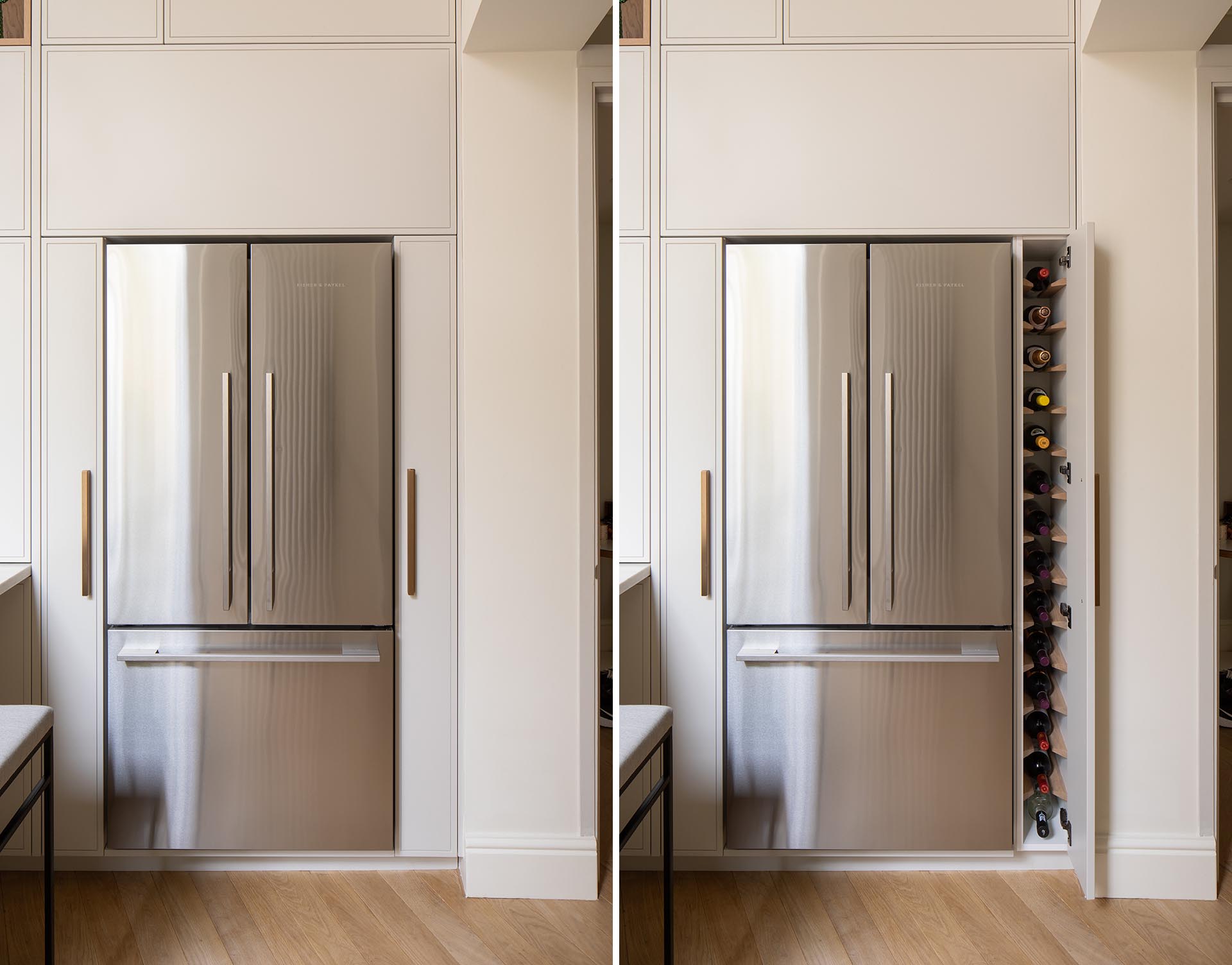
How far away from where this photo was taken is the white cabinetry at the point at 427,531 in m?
0.47

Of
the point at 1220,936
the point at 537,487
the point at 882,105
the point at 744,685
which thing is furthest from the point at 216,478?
the point at 1220,936

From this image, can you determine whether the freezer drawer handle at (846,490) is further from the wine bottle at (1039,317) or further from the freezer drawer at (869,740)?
the wine bottle at (1039,317)

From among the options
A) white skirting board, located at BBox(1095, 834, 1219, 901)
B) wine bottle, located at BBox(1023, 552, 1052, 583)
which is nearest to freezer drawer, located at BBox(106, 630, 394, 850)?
wine bottle, located at BBox(1023, 552, 1052, 583)

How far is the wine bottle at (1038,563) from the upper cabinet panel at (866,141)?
0.93 ft

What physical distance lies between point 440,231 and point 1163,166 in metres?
0.65

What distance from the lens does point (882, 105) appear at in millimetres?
634

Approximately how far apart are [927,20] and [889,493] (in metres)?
0.44

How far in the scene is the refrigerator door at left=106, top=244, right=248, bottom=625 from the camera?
461 mm

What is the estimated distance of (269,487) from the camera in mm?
492

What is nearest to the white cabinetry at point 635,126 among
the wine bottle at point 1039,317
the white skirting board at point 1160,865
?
the wine bottle at point 1039,317

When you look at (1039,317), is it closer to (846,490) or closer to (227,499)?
(846,490)

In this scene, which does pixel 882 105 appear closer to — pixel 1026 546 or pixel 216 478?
pixel 1026 546

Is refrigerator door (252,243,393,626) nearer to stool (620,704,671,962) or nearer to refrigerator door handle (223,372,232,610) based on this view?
refrigerator door handle (223,372,232,610)

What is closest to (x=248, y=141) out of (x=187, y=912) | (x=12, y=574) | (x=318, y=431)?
(x=318, y=431)
